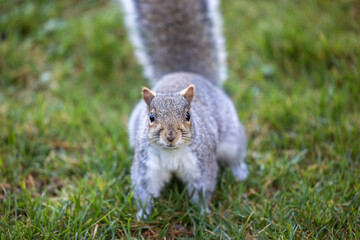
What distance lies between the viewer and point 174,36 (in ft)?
9.95

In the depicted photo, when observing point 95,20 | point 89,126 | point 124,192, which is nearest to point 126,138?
point 89,126

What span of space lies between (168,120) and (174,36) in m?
1.24

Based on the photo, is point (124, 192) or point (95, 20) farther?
point (95, 20)

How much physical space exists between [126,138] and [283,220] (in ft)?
4.53

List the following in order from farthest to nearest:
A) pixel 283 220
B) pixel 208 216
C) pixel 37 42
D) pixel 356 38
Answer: pixel 37 42, pixel 356 38, pixel 208 216, pixel 283 220

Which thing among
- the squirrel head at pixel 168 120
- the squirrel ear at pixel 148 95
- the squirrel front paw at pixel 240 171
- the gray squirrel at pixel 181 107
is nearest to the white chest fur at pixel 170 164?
the gray squirrel at pixel 181 107

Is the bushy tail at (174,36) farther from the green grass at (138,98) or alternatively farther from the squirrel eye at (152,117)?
the squirrel eye at (152,117)

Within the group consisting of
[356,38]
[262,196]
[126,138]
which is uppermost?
[356,38]

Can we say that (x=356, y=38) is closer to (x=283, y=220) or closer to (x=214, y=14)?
(x=214, y=14)

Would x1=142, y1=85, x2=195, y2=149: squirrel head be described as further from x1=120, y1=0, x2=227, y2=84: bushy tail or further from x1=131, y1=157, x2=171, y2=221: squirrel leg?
x1=120, y1=0, x2=227, y2=84: bushy tail

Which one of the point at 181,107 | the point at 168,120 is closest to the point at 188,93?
the point at 181,107

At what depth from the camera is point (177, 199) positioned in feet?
7.81

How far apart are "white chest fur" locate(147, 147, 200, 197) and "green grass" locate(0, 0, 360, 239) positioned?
A: 188 millimetres

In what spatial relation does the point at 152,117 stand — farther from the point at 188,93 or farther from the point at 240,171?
the point at 240,171
